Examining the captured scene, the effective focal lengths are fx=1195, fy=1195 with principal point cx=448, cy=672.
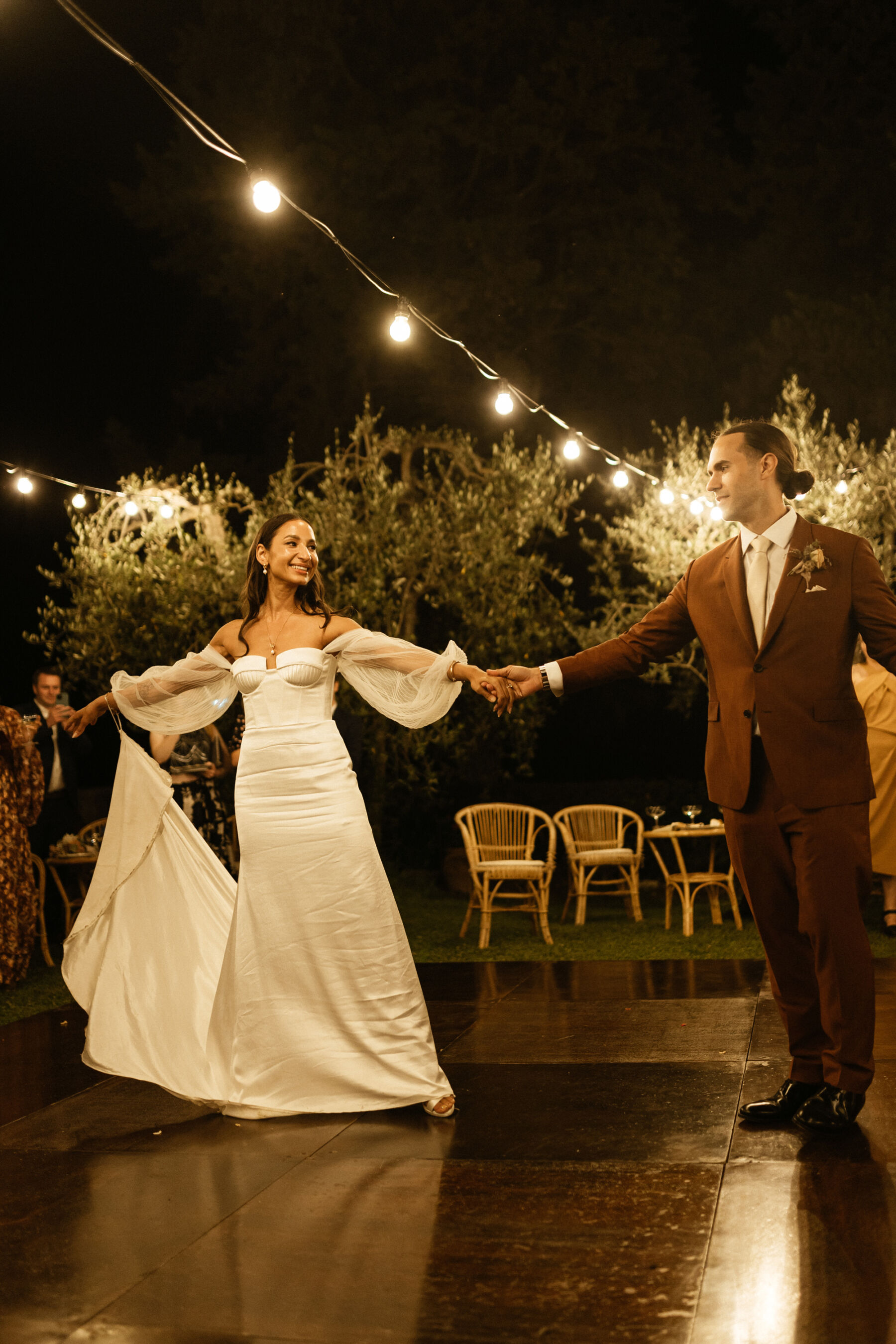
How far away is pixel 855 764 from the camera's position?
3244 millimetres

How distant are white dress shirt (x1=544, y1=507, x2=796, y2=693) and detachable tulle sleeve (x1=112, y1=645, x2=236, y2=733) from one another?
5.83 ft

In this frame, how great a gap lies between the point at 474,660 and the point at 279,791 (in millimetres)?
6923

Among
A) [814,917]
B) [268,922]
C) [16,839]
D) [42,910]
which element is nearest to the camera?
[814,917]

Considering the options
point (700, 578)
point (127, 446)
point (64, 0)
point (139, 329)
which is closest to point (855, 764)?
point (700, 578)

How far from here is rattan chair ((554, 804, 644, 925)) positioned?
8.00 meters

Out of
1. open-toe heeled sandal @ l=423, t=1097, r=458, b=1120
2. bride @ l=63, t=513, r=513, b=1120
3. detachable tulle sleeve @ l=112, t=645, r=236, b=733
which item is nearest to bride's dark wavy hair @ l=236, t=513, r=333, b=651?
bride @ l=63, t=513, r=513, b=1120

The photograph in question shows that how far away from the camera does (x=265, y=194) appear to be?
17.1ft

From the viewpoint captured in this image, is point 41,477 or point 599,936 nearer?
point 599,936

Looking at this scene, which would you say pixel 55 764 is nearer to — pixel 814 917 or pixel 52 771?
pixel 52 771

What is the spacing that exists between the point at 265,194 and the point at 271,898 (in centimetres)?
316

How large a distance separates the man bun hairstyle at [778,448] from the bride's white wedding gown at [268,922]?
3.66ft

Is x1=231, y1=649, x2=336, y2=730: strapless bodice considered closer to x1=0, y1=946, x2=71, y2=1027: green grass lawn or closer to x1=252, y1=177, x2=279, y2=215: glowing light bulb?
x1=252, y1=177, x2=279, y2=215: glowing light bulb

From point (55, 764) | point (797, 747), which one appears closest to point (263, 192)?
point (797, 747)

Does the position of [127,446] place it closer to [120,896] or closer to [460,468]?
[460,468]
